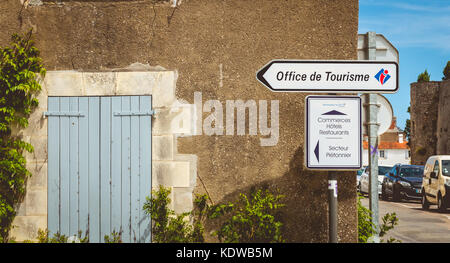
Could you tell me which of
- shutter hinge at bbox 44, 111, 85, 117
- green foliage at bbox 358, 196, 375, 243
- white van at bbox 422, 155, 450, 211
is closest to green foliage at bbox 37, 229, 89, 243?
shutter hinge at bbox 44, 111, 85, 117

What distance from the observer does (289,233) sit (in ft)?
20.1

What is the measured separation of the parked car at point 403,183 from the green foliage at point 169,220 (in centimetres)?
1423

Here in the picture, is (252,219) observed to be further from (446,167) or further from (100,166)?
(446,167)

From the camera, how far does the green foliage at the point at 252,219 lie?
5.97m

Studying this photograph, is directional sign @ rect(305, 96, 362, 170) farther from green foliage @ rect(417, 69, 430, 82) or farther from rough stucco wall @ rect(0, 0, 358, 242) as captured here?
green foliage @ rect(417, 69, 430, 82)

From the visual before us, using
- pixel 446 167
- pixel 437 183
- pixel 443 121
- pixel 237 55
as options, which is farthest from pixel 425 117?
pixel 237 55

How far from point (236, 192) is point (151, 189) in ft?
3.41

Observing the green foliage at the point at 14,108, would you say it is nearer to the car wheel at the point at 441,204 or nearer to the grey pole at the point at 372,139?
the grey pole at the point at 372,139

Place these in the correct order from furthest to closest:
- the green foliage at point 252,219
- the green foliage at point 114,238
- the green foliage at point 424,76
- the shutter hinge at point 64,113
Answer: the green foliage at point 424,76 < the shutter hinge at point 64,113 < the green foliage at point 114,238 < the green foliage at point 252,219

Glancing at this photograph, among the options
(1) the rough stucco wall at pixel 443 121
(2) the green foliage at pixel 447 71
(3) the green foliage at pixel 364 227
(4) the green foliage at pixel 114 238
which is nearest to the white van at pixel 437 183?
(3) the green foliage at pixel 364 227

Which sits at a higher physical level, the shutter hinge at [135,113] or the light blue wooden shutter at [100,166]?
the shutter hinge at [135,113]

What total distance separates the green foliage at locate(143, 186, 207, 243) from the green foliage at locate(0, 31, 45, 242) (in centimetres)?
163

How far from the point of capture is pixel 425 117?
3978cm

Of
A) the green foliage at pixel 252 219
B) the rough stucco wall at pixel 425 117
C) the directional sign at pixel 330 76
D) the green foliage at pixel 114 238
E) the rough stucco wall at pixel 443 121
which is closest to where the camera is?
the directional sign at pixel 330 76
